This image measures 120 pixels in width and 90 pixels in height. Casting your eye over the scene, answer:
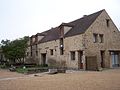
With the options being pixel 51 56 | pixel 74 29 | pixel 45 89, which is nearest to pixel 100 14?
pixel 74 29

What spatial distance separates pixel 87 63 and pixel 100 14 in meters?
8.66

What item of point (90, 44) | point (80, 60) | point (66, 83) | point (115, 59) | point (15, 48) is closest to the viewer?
point (66, 83)

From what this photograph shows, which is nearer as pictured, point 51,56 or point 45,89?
point 45,89

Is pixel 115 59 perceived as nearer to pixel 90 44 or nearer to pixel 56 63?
pixel 90 44

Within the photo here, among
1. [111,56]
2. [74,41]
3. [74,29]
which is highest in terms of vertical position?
[74,29]

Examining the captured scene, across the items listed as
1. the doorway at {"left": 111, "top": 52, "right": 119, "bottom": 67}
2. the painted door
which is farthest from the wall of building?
the painted door

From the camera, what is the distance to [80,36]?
3189 centimetres

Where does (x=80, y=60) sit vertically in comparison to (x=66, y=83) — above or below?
above

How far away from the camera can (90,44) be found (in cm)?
3200

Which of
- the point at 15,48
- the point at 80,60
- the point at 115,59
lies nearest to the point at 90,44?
the point at 80,60

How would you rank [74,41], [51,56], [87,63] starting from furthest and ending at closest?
[51,56]
[74,41]
[87,63]

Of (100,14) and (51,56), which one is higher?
(100,14)

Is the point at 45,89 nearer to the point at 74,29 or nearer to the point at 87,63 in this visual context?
the point at 87,63

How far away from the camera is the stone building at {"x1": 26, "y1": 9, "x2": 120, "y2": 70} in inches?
1235
